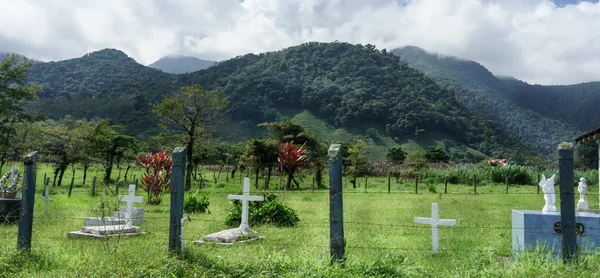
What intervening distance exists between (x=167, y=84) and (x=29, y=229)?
102616 mm

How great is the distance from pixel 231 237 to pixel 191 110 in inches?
940

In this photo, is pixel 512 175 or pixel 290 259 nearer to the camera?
pixel 290 259

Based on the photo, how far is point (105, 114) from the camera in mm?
85750

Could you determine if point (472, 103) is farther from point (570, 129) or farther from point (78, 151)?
point (78, 151)

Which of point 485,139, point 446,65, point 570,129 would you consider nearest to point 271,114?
point 485,139

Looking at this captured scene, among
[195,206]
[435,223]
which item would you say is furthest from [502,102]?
[435,223]

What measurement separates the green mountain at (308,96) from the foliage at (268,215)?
62579 millimetres

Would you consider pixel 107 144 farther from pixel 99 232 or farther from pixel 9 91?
pixel 99 232

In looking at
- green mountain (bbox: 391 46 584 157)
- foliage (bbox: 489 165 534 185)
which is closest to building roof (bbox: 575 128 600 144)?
foliage (bbox: 489 165 534 185)

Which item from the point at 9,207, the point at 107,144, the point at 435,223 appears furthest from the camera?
the point at 107,144

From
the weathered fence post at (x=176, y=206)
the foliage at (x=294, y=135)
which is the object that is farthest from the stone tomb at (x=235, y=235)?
the foliage at (x=294, y=135)

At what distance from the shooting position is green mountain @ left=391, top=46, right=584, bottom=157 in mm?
121875

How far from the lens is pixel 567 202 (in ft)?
16.7

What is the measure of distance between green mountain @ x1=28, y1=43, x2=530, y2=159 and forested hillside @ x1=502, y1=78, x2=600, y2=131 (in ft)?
131
